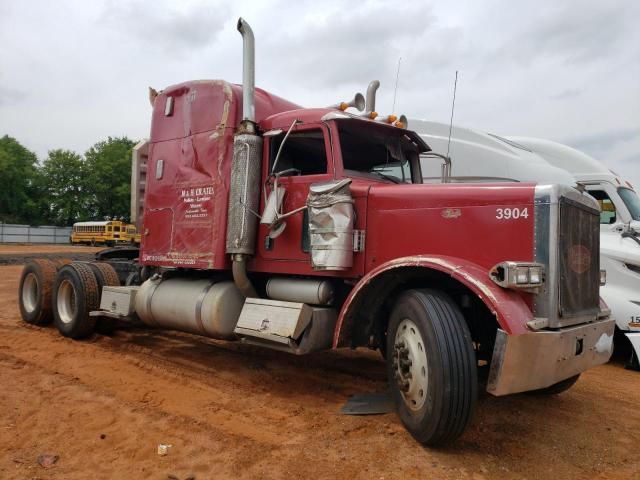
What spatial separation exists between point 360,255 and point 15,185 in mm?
61395

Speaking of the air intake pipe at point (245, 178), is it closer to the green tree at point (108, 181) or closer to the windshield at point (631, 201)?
the windshield at point (631, 201)

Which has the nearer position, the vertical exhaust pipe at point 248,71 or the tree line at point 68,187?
the vertical exhaust pipe at point 248,71

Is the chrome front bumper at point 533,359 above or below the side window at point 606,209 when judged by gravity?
below

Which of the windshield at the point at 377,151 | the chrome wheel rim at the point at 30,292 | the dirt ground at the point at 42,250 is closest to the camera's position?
the windshield at the point at 377,151

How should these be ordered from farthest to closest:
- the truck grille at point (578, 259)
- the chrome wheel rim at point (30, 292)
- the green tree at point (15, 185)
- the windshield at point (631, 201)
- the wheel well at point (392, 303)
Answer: the green tree at point (15, 185) → the windshield at point (631, 201) → the chrome wheel rim at point (30, 292) → the wheel well at point (392, 303) → the truck grille at point (578, 259)

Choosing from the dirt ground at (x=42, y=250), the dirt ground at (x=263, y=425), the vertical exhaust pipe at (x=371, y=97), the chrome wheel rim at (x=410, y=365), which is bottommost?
the dirt ground at (x=263, y=425)

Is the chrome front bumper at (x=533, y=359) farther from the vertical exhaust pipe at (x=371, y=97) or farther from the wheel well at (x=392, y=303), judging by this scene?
the vertical exhaust pipe at (x=371, y=97)

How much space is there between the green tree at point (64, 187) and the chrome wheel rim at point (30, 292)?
51.3 metres

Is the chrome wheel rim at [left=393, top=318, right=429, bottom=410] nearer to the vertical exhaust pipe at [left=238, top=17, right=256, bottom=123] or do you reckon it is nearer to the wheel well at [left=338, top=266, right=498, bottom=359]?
the wheel well at [left=338, top=266, right=498, bottom=359]

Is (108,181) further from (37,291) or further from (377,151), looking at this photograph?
(377,151)

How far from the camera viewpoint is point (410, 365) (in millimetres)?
3775

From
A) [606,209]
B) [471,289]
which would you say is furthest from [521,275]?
[606,209]

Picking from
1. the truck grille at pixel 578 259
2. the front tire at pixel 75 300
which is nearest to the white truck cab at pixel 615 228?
the truck grille at pixel 578 259

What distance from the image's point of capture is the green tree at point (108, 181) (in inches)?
2163
